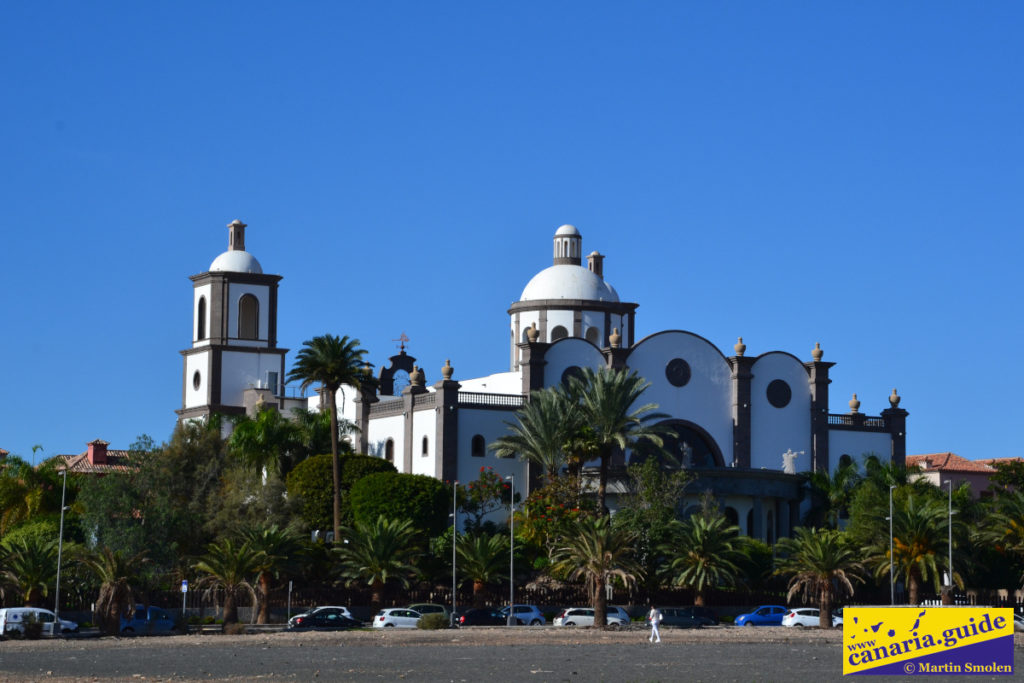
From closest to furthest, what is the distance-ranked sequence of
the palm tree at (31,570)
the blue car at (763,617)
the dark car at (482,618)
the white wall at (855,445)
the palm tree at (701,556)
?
1. the palm tree at (31,570)
2. the dark car at (482,618)
3. the blue car at (763,617)
4. the palm tree at (701,556)
5. the white wall at (855,445)

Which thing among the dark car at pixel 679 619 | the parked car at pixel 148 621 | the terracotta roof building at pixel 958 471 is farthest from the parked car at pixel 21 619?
the terracotta roof building at pixel 958 471

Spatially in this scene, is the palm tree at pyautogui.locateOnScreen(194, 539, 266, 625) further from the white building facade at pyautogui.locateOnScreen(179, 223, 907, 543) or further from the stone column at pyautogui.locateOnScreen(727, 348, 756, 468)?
the stone column at pyautogui.locateOnScreen(727, 348, 756, 468)

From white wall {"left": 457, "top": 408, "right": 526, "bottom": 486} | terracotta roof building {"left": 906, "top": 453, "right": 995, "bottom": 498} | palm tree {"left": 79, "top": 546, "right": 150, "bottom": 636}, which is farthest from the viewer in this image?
terracotta roof building {"left": 906, "top": 453, "right": 995, "bottom": 498}

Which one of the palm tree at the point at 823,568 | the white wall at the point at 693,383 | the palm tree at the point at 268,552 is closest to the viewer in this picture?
the palm tree at the point at 268,552

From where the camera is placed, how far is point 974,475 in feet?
353

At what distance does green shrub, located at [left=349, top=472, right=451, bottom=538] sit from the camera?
72000 mm

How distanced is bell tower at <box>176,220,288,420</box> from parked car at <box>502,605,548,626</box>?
97.2 ft

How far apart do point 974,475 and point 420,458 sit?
4358 centimetres

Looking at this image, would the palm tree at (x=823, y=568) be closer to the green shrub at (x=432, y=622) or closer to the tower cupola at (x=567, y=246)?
the green shrub at (x=432, y=622)

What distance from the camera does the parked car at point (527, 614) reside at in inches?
2506

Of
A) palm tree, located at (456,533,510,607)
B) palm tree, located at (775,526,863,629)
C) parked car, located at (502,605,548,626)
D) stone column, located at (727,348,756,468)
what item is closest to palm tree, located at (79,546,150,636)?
parked car, located at (502,605,548,626)

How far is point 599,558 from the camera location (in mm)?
60344

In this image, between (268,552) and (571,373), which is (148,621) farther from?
(571,373)

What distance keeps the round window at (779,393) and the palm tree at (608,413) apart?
1204 centimetres
